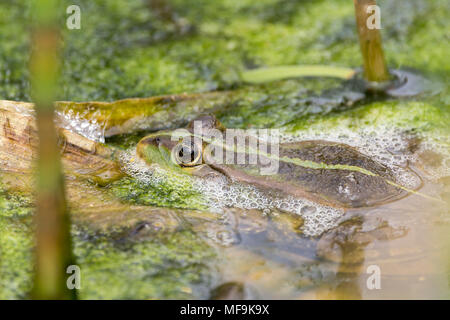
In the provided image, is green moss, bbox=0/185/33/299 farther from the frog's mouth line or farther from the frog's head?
the frog's mouth line

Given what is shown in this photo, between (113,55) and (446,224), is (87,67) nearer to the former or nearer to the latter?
(113,55)

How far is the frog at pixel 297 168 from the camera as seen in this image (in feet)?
6.53

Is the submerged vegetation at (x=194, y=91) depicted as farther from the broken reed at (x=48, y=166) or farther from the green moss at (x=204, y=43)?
the broken reed at (x=48, y=166)

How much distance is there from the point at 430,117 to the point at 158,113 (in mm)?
1372

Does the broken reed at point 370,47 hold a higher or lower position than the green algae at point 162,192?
higher

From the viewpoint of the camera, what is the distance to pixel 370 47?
101 inches

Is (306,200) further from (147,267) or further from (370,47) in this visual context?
(370,47)

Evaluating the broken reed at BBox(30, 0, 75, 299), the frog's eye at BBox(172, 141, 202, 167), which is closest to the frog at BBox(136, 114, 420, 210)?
the frog's eye at BBox(172, 141, 202, 167)

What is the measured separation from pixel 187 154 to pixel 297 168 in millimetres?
454

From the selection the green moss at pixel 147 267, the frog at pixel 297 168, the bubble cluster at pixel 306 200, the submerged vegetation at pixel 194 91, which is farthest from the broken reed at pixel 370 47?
the green moss at pixel 147 267

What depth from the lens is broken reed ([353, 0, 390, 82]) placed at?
7.75 ft

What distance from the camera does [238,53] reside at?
10.2 feet

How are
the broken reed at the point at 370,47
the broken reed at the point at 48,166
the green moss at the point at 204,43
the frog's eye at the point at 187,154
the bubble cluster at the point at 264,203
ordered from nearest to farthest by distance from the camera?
the broken reed at the point at 48,166 → the bubble cluster at the point at 264,203 → the frog's eye at the point at 187,154 → the broken reed at the point at 370,47 → the green moss at the point at 204,43

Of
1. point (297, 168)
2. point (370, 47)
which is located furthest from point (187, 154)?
point (370, 47)
